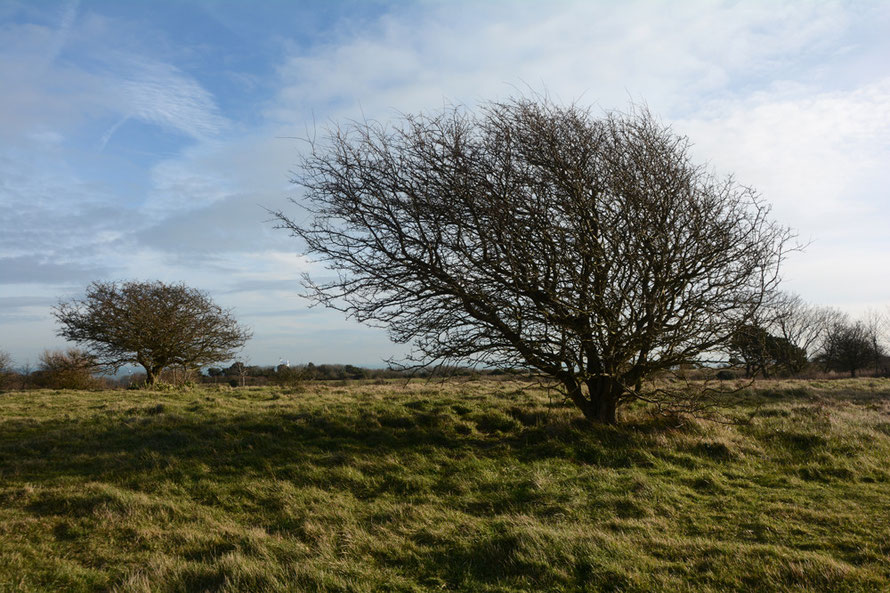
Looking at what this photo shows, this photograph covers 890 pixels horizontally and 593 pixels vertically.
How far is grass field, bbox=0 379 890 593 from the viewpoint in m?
4.64

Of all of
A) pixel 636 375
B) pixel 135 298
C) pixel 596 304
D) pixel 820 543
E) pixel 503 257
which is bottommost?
pixel 820 543

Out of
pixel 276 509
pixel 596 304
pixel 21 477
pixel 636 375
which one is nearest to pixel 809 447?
pixel 636 375

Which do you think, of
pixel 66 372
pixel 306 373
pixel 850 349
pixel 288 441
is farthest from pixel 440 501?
pixel 850 349

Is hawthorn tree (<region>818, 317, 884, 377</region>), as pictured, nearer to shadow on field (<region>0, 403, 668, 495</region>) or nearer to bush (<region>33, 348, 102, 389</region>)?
shadow on field (<region>0, 403, 668, 495</region>)

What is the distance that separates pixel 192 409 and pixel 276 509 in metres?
8.18

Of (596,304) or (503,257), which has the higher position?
(503,257)

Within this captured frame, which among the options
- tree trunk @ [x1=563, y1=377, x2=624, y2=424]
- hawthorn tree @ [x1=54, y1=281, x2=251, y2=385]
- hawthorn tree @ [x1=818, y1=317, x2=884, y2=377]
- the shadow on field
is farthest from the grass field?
hawthorn tree @ [x1=818, y1=317, x2=884, y2=377]

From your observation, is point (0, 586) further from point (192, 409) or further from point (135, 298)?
point (135, 298)

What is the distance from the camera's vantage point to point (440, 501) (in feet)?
23.6

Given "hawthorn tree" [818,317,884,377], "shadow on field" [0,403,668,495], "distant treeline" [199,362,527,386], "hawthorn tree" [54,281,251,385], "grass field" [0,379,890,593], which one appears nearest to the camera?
"grass field" [0,379,890,593]

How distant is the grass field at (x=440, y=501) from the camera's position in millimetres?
4637

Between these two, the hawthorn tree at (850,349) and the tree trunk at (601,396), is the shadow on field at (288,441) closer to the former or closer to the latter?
the tree trunk at (601,396)

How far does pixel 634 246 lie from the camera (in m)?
9.89

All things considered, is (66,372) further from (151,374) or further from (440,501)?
(440,501)
